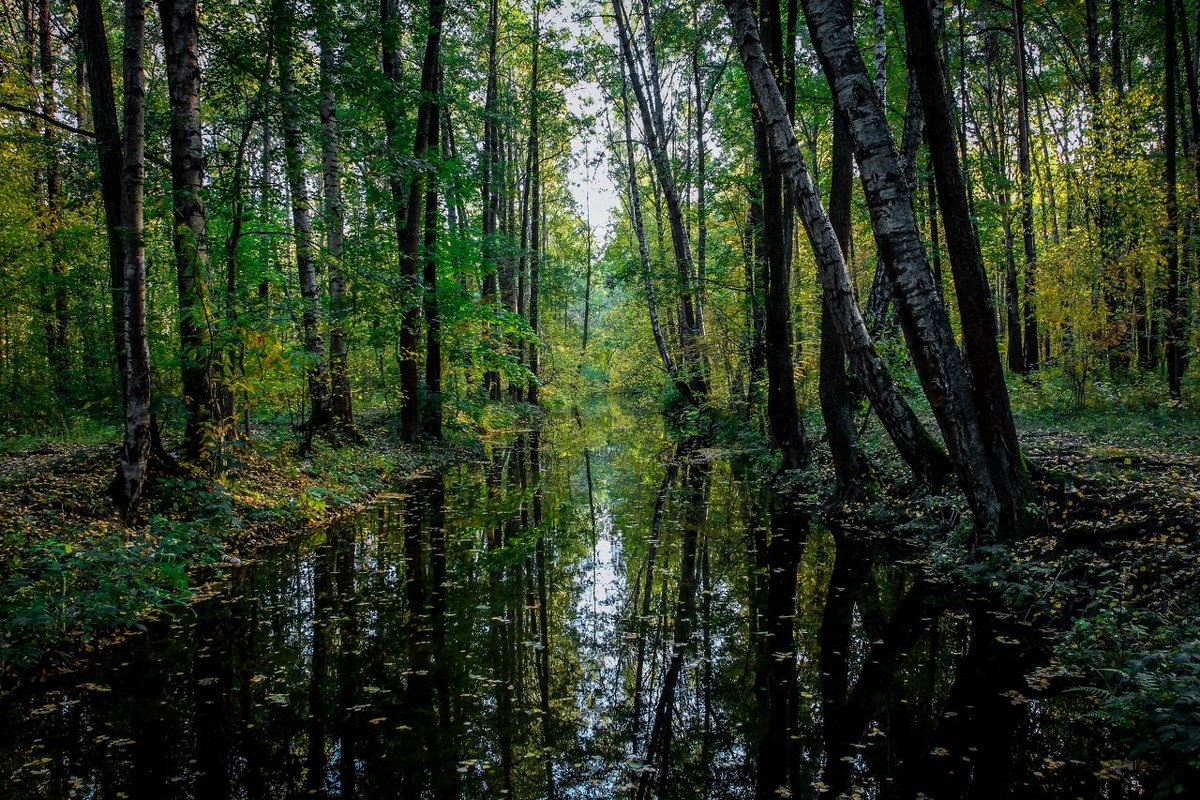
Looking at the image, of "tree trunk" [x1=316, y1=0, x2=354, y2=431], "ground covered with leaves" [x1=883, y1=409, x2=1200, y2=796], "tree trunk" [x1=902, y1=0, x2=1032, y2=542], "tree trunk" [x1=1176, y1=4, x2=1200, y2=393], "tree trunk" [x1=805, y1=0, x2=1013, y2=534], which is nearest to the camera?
"ground covered with leaves" [x1=883, y1=409, x2=1200, y2=796]

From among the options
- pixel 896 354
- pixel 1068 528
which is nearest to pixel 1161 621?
pixel 1068 528

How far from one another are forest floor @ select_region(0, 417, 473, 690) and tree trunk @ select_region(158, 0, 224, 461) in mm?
706

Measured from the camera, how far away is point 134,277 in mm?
6543

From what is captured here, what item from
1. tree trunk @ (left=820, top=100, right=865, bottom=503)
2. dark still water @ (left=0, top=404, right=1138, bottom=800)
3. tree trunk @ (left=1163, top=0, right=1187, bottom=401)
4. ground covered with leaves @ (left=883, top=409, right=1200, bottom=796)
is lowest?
dark still water @ (left=0, top=404, right=1138, bottom=800)

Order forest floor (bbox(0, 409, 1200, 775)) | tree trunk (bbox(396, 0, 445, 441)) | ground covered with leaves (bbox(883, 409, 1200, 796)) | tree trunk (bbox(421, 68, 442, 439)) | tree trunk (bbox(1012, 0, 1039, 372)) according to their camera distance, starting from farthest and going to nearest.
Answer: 1. tree trunk (bbox(1012, 0, 1039, 372))
2. tree trunk (bbox(421, 68, 442, 439))
3. tree trunk (bbox(396, 0, 445, 441))
4. forest floor (bbox(0, 409, 1200, 775))
5. ground covered with leaves (bbox(883, 409, 1200, 796))

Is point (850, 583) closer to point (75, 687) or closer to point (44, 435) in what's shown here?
point (75, 687)

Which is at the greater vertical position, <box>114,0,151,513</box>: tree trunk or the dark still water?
<box>114,0,151,513</box>: tree trunk

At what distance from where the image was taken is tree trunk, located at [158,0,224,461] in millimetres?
6988

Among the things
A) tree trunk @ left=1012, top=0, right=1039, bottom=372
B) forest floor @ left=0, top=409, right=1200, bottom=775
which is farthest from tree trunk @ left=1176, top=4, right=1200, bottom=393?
forest floor @ left=0, top=409, right=1200, bottom=775

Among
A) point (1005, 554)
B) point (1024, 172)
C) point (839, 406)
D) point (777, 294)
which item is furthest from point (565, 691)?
point (1024, 172)

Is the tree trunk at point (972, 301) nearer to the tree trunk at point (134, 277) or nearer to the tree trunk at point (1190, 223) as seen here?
the tree trunk at point (134, 277)

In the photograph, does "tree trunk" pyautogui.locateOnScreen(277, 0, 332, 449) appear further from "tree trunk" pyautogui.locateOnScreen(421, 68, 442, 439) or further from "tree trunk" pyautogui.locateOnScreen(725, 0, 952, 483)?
"tree trunk" pyautogui.locateOnScreen(725, 0, 952, 483)

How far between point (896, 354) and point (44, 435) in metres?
16.3

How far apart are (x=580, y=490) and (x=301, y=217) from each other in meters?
7.64
